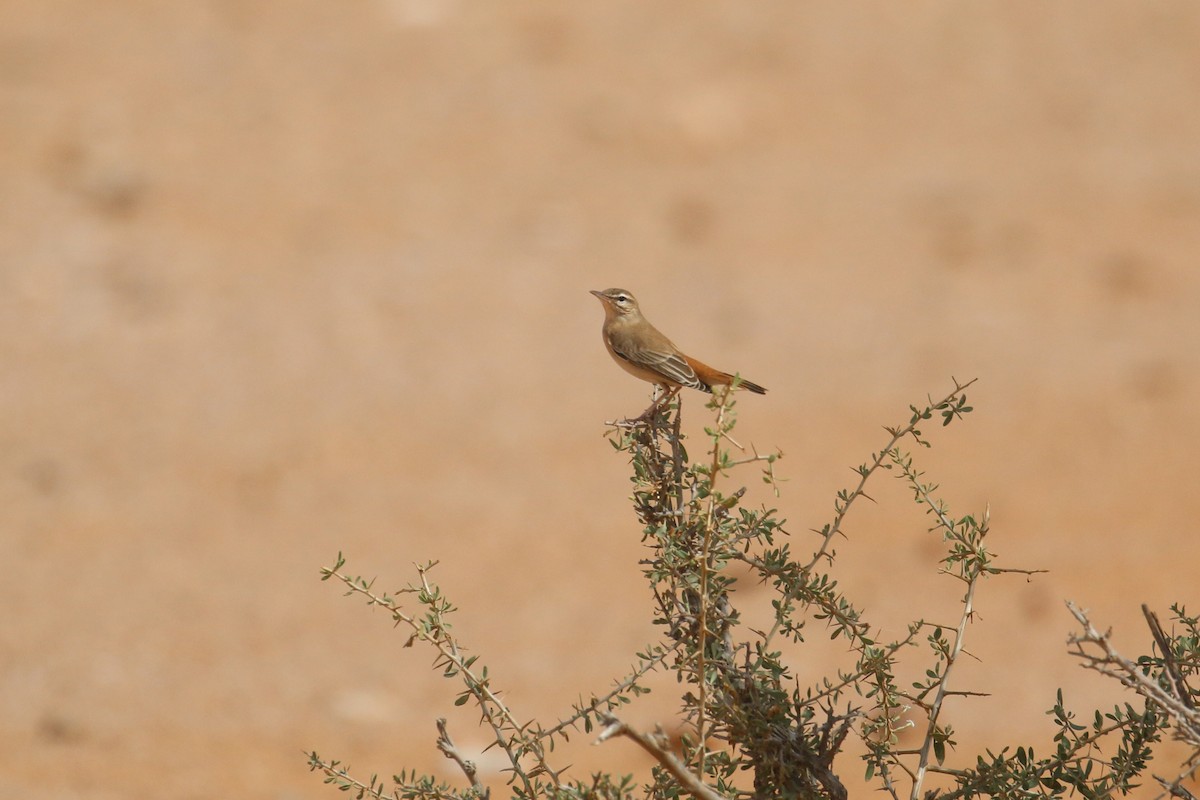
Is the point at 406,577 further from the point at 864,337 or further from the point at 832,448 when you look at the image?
the point at 864,337

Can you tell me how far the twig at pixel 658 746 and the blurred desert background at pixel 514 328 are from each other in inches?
197

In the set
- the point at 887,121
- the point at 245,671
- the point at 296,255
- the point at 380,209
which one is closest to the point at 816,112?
the point at 887,121

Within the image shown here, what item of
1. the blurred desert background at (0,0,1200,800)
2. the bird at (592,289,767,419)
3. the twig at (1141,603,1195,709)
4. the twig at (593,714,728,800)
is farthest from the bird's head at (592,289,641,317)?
the twig at (593,714,728,800)

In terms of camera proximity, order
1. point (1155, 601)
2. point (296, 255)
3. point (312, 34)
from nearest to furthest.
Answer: point (1155, 601) < point (296, 255) < point (312, 34)

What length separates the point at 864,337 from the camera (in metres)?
13.3

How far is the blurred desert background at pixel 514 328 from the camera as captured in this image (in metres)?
9.16

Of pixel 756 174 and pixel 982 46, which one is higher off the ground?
pixel 982 46

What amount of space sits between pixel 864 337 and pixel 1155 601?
14.5 ft

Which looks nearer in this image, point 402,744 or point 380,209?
point 402,744

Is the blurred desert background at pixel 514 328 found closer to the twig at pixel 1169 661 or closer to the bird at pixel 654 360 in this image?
the bird at pixel 654 360

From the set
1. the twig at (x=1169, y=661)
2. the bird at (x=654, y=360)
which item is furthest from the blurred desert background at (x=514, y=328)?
the twig at (x=1169, y=661)

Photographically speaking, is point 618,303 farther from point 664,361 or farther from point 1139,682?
point 1139,682

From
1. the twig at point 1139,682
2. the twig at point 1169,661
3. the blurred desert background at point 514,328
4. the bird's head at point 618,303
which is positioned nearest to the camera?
the twig at point 1139,682


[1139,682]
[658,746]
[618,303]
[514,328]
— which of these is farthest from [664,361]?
[514,328]
